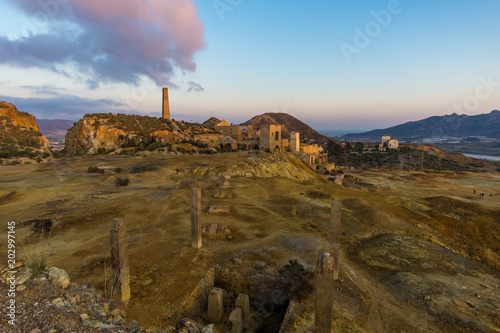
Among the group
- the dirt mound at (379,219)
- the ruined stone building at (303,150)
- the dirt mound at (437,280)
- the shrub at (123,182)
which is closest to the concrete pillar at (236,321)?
the dirt mound at (437,280)

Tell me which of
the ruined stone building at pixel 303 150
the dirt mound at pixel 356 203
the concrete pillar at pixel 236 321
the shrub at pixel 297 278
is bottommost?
the concrete pillar at pixel 236 321

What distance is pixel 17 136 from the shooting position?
35969 mm

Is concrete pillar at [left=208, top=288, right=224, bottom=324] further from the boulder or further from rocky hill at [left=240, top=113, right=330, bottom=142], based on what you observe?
rocky hill at [left=240, top=113, right=330, bottom=142]

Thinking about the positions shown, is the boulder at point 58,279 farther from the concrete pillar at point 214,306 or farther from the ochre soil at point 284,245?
the concrete pillar at point 214,306

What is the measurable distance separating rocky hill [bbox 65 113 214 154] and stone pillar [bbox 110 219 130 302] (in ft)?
119

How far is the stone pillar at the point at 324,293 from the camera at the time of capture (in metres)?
4.65

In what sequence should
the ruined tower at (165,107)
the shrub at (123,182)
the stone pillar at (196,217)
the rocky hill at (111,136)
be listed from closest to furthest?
the stone pillar at (196,217) → the shrub at (123,182) → the rocky hill at (111,136) → the ruined tower at (165,107)

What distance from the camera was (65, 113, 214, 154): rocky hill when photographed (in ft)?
137

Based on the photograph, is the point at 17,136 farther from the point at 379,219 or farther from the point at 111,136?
the point at 379,219

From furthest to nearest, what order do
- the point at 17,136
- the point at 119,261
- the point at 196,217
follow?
1. the point at 17,136
2. the point at 196,217
3. the point at 119,261

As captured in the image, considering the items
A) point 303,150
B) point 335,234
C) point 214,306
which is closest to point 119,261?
point 214,306

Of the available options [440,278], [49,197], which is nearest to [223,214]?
[440,278]

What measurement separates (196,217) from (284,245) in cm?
397

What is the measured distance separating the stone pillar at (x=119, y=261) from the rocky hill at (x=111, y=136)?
36.3m
